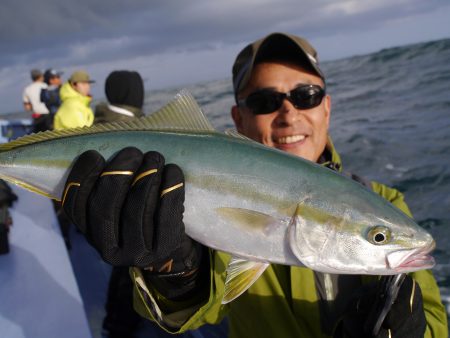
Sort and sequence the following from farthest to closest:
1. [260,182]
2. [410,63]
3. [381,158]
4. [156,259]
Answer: [410,63]
[381,158]
[156,259]
[260,182]

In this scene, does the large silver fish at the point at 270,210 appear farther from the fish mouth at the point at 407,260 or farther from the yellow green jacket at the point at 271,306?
the yellow green jacket at the point at 271,306

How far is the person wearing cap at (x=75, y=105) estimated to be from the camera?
7730 mm

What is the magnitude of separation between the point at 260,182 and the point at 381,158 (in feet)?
31.3

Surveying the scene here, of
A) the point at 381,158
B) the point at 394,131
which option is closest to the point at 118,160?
the point at 381,158

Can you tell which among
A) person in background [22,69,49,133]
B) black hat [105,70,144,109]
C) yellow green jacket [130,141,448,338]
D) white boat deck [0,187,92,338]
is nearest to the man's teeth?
yellow green jacket [130,141,448,338]

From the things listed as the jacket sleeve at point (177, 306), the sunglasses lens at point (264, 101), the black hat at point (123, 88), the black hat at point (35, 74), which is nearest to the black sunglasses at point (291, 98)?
the sunglasses lens at point (264, 101)

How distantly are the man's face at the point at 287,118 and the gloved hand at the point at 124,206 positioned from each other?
1.49 m

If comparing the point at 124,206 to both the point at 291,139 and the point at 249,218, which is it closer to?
the point at 249,218

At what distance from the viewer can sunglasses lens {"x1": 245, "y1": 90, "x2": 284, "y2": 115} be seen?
3.09 m

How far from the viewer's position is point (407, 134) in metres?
Result: 11.6

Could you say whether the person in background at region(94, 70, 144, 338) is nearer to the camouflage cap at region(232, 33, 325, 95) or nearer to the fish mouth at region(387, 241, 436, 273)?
the camouflage cap at region(232, 33, 325, 95)

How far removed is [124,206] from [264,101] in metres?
1.65

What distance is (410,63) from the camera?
26484 mm

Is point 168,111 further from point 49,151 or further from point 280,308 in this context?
point 280,308
